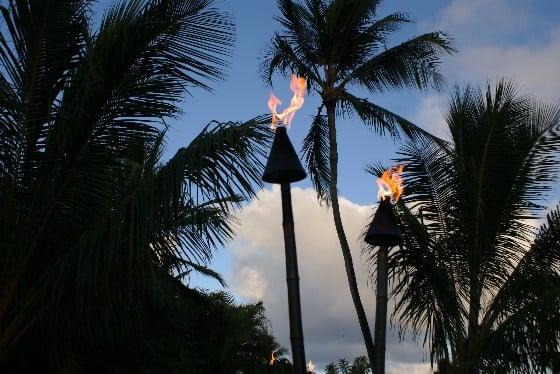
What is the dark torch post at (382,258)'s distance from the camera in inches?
218

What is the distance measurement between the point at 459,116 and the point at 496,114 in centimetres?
55

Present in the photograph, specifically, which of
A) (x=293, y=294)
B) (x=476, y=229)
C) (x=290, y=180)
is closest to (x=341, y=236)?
(x=476, y=229)

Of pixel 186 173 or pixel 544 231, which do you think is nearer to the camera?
pixel 186 173

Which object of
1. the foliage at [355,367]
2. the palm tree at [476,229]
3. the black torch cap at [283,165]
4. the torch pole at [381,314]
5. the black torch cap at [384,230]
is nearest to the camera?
the black torch cap at [283,165]

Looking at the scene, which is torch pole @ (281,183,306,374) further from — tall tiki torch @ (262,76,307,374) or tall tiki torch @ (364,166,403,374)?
tall tiki torch @ (364,166,403,374)

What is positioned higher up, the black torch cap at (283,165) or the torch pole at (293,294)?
the black torch cap at (283,165)

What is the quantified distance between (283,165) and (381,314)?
1497 millimetres

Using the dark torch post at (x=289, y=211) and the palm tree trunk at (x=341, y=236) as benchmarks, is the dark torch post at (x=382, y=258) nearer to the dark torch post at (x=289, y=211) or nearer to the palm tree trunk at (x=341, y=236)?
the dark torch post at (x=289, y=211)

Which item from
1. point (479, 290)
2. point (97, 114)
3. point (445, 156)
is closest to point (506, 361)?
point (479, 290)

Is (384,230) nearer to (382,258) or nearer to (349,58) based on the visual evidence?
(382,258)

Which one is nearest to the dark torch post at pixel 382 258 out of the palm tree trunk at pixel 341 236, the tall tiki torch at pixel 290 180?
the tall tiki torch at pixel 290 180

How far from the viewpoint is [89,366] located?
11.1 m

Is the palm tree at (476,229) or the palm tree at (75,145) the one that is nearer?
the palm tree at (75,145)

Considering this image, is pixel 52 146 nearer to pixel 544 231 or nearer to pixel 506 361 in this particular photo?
pixel 506 361
